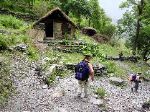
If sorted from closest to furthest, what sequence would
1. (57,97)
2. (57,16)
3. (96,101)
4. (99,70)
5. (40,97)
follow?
(40,97) → (57,97) → (96,101) → (99,70) → (57,16)

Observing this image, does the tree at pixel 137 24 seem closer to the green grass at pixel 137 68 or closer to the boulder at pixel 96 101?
the green grass at pixel 137 68

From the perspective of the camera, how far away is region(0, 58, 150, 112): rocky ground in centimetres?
1644

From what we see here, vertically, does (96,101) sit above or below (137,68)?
above

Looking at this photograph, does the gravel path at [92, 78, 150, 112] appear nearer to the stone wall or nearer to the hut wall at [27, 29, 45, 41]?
the hut wall at [27, 29, 45, 41]

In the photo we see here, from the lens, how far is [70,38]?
42094 millimetres

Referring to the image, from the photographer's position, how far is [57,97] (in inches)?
714

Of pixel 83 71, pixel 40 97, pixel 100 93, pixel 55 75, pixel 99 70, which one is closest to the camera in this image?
pixel 83 71

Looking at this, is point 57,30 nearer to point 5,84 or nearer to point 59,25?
point 59,25

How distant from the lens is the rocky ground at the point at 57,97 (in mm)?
16438

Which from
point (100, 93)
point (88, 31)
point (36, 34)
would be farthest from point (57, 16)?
point (100, 93)

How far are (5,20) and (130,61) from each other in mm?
15483

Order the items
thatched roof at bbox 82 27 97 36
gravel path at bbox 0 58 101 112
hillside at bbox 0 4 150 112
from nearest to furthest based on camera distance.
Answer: gravel path at bbox 0 58 101 112
hillside at bbox 0 4 150 112
thatched roof at bbox 82 27 97 36

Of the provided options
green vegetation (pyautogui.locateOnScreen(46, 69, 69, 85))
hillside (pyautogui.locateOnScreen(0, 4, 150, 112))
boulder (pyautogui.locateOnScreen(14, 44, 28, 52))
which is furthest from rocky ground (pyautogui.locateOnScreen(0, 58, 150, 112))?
boulder (pyautogui.locateOnScreen(14, 44, 28, 52))

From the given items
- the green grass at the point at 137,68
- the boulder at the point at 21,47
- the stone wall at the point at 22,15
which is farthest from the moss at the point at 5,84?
the stone wall at the point at 22,15
